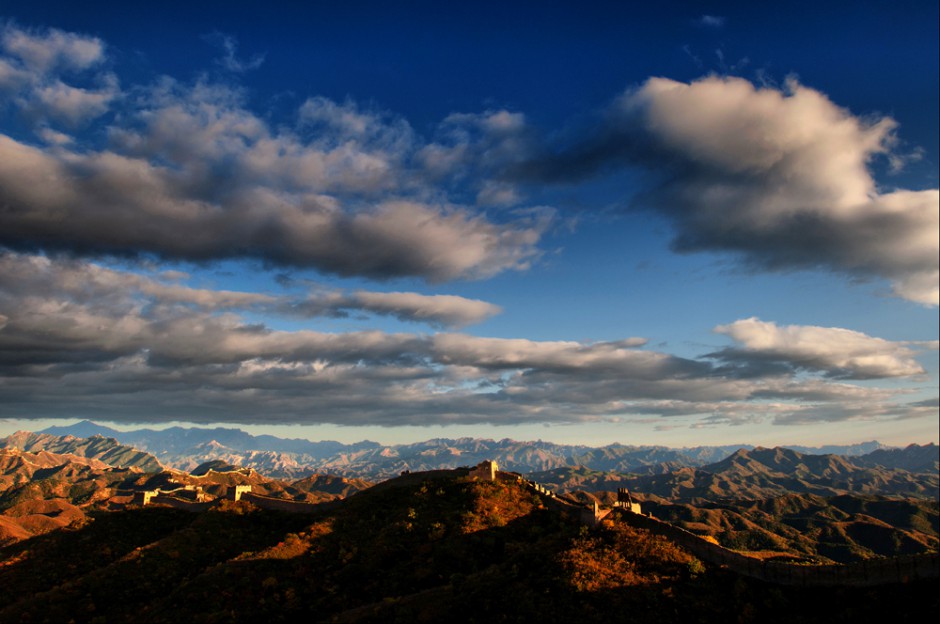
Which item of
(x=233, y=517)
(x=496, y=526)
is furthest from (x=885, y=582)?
(x=233, y=517)

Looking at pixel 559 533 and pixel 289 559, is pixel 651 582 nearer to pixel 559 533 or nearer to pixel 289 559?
pixel 559 533

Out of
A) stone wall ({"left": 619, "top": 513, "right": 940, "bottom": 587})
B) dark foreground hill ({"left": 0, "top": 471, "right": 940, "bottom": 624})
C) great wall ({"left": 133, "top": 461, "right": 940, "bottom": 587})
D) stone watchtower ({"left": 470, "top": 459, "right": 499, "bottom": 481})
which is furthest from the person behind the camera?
stone watchtower ({"left": 470, "top": 459, "right": 499, "bottom": 481})

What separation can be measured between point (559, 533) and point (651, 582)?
13.8 m

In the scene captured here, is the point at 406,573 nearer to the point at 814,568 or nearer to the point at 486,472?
the point at 486,472

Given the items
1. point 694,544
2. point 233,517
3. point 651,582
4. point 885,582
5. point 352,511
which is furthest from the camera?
point 233,517

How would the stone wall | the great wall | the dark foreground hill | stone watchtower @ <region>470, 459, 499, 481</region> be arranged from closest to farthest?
the stone wall → the great wall → the dark foreground hill → stone watchtower @ <region>470, 459, 499, 481</region>

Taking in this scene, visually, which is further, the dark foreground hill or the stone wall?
the dark foreground hill

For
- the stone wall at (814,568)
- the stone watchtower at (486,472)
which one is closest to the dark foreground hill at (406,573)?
the stone wall at (814,568)

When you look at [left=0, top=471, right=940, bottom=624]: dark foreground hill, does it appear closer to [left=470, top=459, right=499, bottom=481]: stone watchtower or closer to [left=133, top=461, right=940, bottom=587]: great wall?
[left=133, top=461, right=940, bottom=587]: great wall

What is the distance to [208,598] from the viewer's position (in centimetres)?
5828

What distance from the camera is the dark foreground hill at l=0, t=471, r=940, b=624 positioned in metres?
46.0

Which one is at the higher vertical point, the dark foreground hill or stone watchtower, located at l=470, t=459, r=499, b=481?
stone watchtower, located at l=470, t=459, r=499, b=481

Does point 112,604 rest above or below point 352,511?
below

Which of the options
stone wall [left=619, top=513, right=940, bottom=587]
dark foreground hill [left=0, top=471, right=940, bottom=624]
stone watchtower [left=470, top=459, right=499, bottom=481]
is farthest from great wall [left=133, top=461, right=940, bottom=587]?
stone watchtower [left=470, top=459, right=499, bottom=481]
